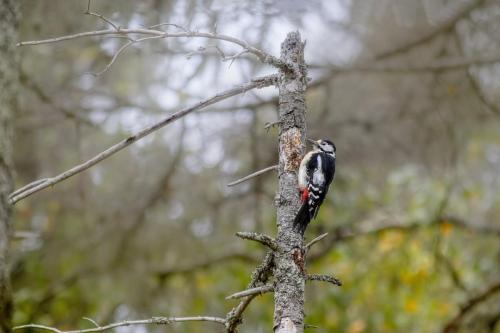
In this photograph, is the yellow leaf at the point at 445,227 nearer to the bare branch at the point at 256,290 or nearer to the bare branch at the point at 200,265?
the bare branch at the point at 200,265

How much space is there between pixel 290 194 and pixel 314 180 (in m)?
1.09

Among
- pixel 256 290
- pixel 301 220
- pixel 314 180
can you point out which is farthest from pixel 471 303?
pixel 256 290

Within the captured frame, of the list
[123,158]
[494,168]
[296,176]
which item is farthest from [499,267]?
[296,176]

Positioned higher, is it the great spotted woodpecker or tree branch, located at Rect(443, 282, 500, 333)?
tree branch, located at Rect(443, 282, 500, 333)

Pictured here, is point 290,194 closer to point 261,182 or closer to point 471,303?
point 471,303

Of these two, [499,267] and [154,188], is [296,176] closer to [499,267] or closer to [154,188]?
[154,188]

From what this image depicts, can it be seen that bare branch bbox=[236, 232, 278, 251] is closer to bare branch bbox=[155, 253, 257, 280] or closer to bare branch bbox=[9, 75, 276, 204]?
bare branch bbox=[9, 75, 276, 204]

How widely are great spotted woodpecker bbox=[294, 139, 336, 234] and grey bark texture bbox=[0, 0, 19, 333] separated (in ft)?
→ 3.54

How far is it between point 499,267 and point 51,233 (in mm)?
4183

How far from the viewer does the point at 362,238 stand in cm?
790

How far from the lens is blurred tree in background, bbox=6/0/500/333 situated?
21.2 ft

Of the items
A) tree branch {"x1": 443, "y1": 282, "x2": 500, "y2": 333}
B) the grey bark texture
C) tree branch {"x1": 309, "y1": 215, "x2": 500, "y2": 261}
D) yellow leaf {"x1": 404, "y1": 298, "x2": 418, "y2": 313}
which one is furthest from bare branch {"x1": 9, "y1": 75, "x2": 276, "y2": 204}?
yellow leaf {"x1": 404, "y1": 298, "x2": 418, "y2": 313}

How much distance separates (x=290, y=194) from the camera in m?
2.77

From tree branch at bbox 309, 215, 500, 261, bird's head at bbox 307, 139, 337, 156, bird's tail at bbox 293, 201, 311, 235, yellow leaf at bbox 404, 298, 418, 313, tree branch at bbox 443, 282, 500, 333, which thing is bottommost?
bird's tail at bbox 293, 201, 311, 235
